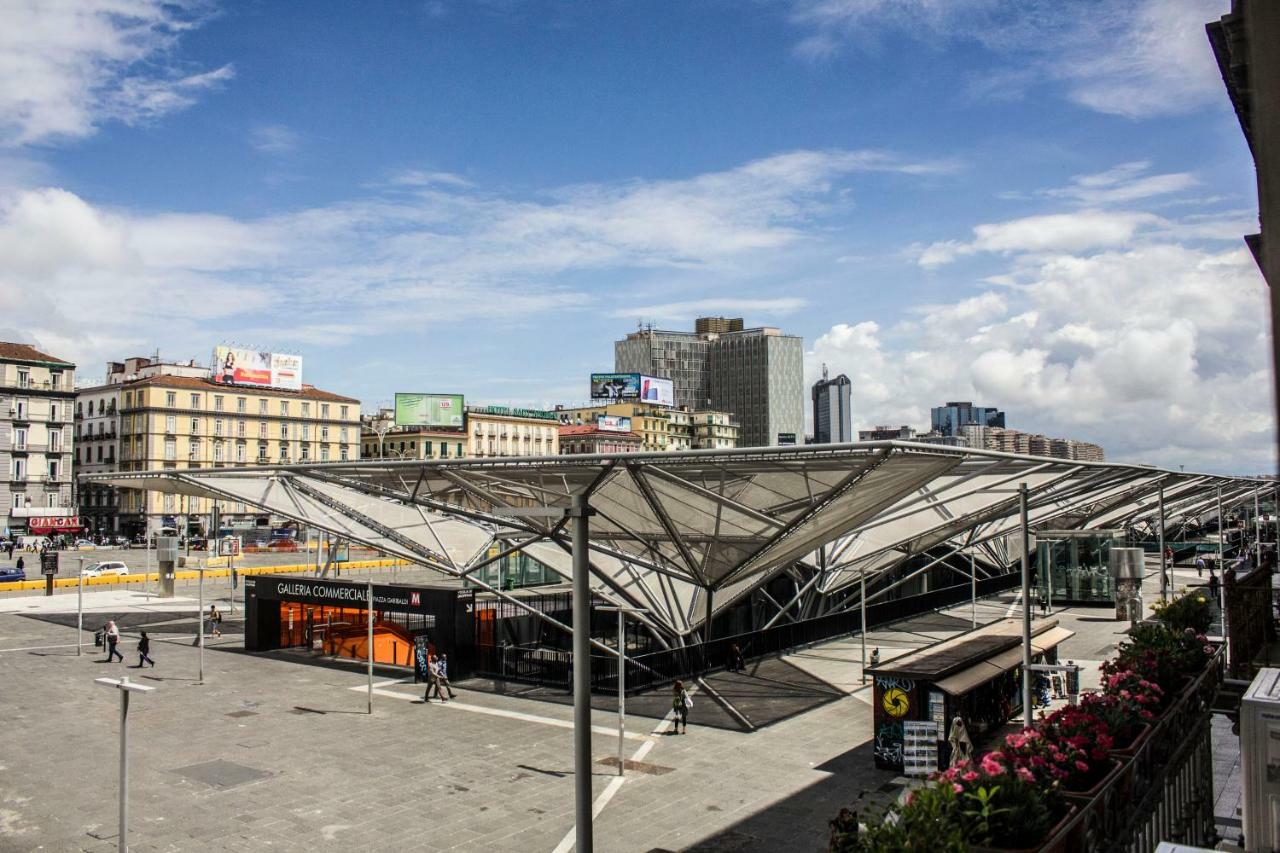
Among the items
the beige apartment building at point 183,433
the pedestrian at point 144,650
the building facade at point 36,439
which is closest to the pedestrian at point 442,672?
the pedestrian at point 144,650

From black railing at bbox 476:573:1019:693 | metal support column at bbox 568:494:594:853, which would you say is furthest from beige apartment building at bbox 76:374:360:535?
metal support column at bbox 568:494:594:853

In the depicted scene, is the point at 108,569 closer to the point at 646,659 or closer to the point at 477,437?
the point at 646,659

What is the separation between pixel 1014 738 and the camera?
34.7 feet

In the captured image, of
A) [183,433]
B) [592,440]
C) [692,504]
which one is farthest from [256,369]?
[692,504]

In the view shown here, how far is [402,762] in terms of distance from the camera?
80.6ft

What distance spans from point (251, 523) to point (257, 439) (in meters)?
10.2

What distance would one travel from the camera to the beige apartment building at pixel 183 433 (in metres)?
107

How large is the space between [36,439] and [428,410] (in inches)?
1821

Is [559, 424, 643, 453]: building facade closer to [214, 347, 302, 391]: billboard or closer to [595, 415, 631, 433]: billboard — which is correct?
[595, 415, 631, 433]: billboard

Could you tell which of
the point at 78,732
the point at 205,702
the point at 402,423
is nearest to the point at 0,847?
the point at 78,732

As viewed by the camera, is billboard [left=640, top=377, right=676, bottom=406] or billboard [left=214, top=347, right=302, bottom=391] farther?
billboard [left=640, top=377, right=676, bottom=406]

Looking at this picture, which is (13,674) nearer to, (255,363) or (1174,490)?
(1174,490)

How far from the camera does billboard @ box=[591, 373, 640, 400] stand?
181250 millimetres

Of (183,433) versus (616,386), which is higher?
(616,386)
